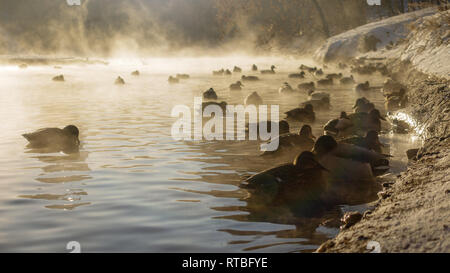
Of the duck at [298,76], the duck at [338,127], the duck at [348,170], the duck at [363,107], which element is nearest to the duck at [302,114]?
the duck at [363,107]

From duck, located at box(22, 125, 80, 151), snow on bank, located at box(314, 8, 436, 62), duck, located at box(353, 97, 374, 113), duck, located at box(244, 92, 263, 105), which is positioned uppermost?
snow on bank, located at box(314, 8, 436, 62)

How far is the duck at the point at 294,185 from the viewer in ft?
18.1

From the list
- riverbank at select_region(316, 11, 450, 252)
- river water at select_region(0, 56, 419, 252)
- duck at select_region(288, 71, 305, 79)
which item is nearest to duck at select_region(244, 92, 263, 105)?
river water at select_region(0, 56, 419, 252)

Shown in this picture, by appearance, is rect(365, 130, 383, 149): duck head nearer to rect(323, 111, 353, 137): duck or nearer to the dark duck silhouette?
rect(323, 111, 353, 137): duck

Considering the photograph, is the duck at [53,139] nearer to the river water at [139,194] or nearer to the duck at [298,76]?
the river water at [139,194]

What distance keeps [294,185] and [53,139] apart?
4741 mm

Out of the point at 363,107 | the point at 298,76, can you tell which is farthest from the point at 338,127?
the point at 298,76

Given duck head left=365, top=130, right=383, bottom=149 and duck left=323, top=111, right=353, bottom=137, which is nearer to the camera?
duck head left=365, top=130, right=383, bottom=149

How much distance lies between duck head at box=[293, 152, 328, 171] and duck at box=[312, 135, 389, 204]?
0.27 metres

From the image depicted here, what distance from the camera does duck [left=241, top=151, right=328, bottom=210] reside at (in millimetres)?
5527

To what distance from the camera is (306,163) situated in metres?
5.93

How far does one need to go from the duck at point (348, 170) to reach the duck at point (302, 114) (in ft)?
13.3

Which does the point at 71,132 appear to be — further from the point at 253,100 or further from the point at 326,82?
the point at 326,82
